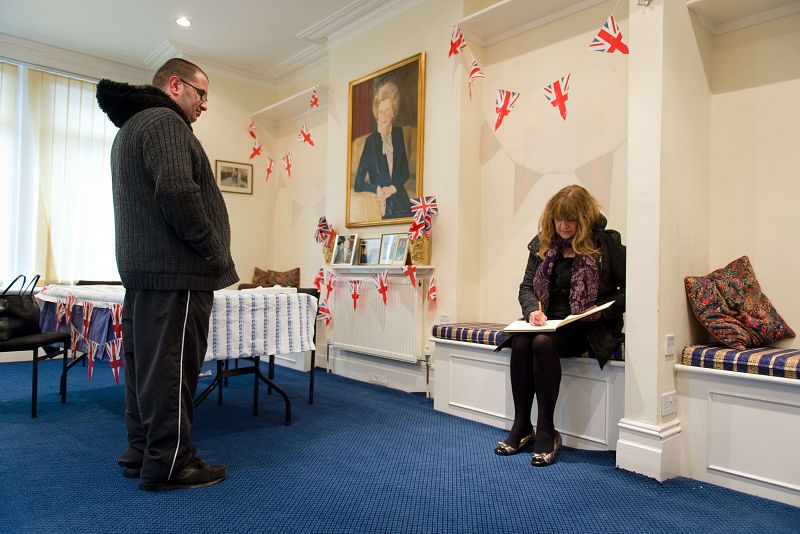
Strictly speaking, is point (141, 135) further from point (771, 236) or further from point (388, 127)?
point (771, 236)

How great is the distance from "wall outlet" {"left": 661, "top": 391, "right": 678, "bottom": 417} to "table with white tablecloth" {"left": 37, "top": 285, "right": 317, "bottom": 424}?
5.95 feet

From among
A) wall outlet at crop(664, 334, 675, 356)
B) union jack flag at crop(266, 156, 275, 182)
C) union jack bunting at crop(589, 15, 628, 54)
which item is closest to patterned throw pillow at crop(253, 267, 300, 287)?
union jack flag at crop(266, 156, 275, 182)

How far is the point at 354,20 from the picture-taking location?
176 inches

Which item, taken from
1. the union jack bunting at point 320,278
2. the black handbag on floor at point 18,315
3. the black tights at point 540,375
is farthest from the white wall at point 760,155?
the black handbag on floor at point 18,315

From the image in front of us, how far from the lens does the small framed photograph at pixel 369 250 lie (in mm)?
4258

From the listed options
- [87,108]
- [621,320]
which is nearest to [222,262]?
[621,320]

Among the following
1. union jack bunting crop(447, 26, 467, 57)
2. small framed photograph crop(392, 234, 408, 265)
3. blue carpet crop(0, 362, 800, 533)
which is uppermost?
union jack bunting crop(447, 26, 467, 57)

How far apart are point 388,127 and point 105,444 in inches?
115

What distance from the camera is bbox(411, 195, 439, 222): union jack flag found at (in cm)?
375

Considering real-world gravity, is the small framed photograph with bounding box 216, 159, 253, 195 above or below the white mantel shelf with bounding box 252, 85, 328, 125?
below

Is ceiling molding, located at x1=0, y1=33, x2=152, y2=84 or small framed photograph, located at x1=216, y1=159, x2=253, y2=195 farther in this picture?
small framed photograph, located at x1=216, y1=159, x2=253, y2=195

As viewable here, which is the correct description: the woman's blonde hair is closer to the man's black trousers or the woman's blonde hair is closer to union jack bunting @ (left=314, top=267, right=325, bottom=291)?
the man's black trousers

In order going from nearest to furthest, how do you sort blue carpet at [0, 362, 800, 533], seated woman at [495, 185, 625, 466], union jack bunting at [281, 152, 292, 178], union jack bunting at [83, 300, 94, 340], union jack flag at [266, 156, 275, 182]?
blue carpet at [0, 362, 800, 533], seated woman at [495, 185, 625, 466], union jack bunting at [83, 300, 94, 340], union jack bunting at [281, 152, 292, 178], union jack flag at [266, 156, 275, 182]

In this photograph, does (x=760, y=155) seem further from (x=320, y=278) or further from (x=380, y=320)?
(x=320, y=278)
